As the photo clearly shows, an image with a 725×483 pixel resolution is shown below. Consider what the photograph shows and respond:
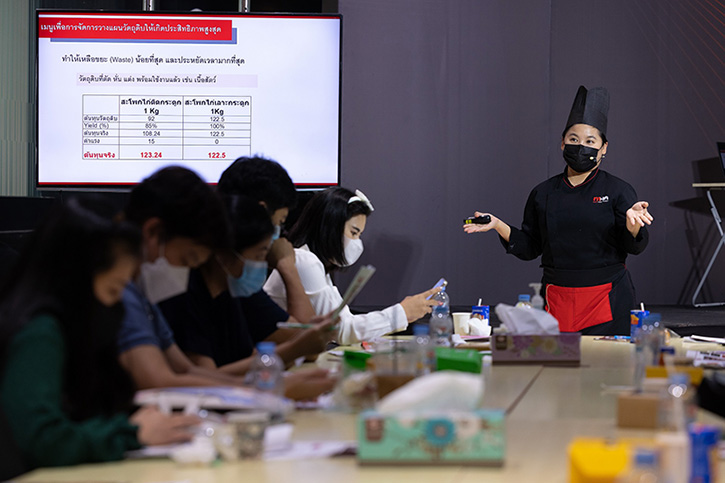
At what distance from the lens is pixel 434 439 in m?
1.42

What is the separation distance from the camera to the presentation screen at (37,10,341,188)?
4344mm

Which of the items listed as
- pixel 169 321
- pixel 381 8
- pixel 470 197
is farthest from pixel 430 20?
pixel 169 321

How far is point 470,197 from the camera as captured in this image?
5.67 m

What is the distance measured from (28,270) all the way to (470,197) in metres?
4.36

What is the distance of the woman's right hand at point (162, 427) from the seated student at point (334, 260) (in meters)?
1.65

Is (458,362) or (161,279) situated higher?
(161,279)

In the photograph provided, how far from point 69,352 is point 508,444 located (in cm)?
81

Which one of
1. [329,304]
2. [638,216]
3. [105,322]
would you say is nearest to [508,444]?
[105,322]

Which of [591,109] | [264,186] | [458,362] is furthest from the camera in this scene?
[591,109]

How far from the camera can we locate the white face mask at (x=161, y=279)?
79.9 inches

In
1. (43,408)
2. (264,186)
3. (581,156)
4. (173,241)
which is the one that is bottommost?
(43,408)

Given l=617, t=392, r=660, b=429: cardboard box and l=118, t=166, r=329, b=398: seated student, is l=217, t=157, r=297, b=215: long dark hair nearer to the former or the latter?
l=118, t=166, r=329, b=398: seated student

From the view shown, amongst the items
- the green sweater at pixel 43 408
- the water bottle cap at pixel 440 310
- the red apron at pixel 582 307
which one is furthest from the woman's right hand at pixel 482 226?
the green sweater at pixel 43 408

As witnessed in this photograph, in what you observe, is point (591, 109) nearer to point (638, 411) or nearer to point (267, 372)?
point (638, 411)
